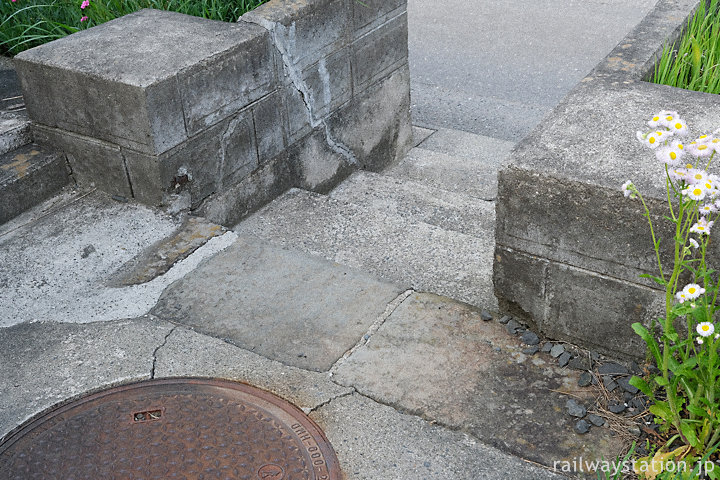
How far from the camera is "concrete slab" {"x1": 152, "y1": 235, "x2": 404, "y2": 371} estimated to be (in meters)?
2.76

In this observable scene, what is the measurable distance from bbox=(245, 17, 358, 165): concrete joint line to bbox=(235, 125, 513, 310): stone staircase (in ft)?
0.97

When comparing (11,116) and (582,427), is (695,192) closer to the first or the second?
(582,427)

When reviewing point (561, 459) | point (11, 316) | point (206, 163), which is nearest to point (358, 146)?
point (206, 163)

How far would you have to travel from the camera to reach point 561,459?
2266 mm

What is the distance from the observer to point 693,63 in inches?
128

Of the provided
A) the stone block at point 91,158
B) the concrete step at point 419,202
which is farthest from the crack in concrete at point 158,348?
the concrete step at point 419,202

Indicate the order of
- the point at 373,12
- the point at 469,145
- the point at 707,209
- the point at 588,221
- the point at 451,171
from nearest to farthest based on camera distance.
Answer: the point at 707,209 < the point at 588,221 < the point at 373,12 < the point at 451,171 < the point at 469,145

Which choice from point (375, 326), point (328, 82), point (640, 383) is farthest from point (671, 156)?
point (328, 82)

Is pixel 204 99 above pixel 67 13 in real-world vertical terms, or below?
below

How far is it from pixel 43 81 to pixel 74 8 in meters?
1.15

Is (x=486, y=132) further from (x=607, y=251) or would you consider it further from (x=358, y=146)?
(x=607, y=251)

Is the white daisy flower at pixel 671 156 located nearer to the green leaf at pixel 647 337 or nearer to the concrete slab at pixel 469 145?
the green leaf at pixel 647 337

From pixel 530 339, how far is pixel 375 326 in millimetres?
556

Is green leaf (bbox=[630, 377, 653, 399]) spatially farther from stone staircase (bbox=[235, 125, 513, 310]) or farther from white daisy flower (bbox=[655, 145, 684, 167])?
stone staircase (bbox=[235, 125, 513, 310])
